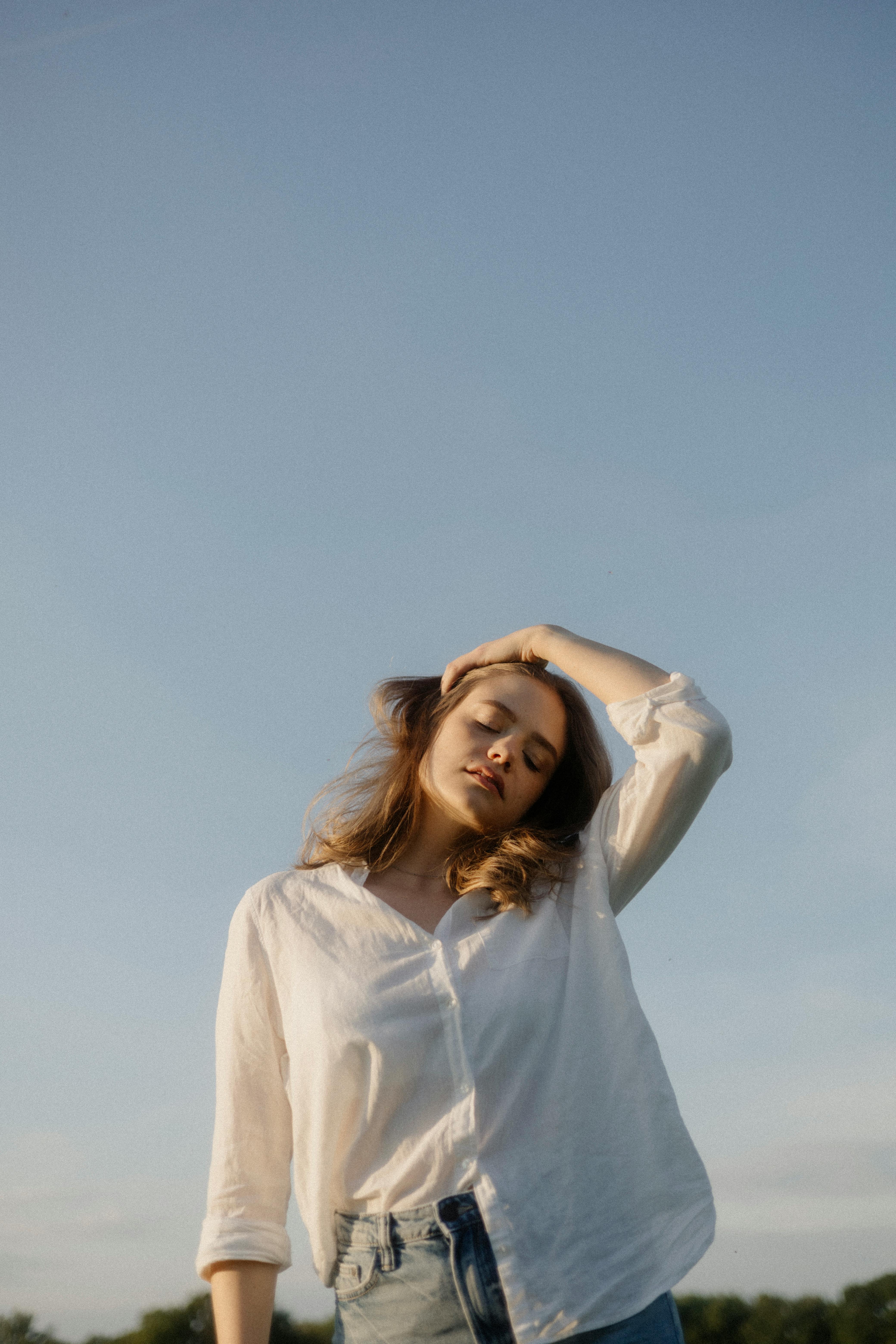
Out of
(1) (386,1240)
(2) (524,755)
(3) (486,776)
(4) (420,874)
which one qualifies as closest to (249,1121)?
(1) (386,1240)

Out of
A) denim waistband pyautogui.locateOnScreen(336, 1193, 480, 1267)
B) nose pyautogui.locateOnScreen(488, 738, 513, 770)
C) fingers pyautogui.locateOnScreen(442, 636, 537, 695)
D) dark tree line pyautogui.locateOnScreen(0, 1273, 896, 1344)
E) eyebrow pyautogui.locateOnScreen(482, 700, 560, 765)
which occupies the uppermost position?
fingers pyautogui.locateOnScreen(442, 636, 537, 695)

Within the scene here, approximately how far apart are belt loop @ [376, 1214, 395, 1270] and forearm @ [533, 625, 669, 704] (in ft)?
4.55

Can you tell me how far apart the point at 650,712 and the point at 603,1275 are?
130cm

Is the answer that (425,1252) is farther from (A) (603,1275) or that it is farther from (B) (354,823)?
(B) (354,823)

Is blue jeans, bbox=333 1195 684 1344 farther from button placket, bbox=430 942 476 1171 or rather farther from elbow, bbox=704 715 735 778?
elbow, bbox=704 715 735 778

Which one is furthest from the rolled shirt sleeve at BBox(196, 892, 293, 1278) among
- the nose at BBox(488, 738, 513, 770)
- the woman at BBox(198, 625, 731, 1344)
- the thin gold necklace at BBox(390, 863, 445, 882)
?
the nose at BBox(488, 738, 513, 770)

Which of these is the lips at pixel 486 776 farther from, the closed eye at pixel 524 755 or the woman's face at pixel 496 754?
the closed eye at pixel 524 755

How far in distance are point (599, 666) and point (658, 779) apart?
445 mm

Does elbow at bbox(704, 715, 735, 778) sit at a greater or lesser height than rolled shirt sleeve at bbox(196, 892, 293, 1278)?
greater

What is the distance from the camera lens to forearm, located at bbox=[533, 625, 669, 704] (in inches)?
105

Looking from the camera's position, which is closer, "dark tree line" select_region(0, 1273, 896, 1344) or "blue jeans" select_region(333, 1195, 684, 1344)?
"blue jeans" select_region(333, 1195, 684, 1344)

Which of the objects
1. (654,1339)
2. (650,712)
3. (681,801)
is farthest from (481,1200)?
(650,712)

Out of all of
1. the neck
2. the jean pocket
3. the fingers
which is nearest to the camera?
the jean pocket

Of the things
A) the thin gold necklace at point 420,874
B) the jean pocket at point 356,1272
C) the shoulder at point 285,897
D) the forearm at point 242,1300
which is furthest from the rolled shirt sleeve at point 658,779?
the forearm at point 242,1300
